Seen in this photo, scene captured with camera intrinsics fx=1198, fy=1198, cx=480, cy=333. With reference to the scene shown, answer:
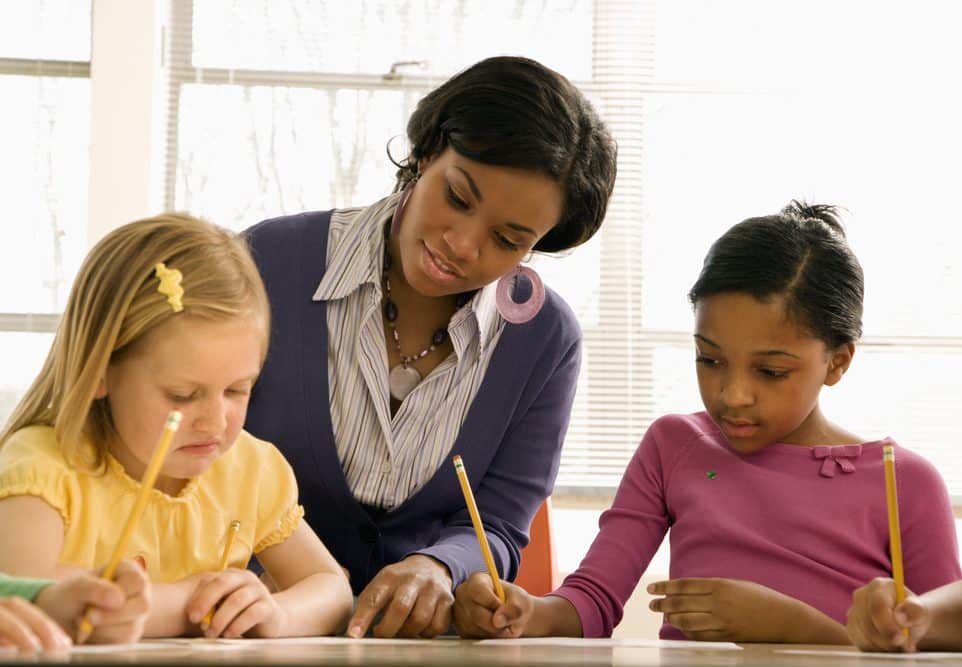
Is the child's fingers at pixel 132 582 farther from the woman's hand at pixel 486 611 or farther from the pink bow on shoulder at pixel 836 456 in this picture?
the pink bow on shoulder at pixel 836 456

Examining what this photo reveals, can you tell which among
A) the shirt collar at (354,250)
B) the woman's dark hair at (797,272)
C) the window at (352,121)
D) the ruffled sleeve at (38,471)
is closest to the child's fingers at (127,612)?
the ruffled sleeve at (38,471)

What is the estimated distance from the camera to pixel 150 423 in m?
1.18

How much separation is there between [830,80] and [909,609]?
2.39 m

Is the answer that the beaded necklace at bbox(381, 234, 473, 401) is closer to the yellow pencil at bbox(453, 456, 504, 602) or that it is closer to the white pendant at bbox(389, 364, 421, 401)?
the white pendant at bbox(389, 364, 421, 401)

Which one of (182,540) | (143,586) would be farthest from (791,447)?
(143,586)

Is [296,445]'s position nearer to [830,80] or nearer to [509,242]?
[509,242]

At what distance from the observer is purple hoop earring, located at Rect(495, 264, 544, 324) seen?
5.41 feet

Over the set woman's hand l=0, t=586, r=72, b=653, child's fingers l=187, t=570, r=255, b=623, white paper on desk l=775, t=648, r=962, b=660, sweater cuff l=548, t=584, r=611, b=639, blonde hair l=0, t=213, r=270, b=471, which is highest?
blonde hair l=0, t=213, r=270, b=471

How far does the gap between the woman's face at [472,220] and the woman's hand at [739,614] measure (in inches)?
17.8

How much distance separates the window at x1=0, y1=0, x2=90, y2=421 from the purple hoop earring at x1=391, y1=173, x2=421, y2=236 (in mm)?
1744

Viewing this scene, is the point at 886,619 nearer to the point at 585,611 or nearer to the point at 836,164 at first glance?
the point at 585,611

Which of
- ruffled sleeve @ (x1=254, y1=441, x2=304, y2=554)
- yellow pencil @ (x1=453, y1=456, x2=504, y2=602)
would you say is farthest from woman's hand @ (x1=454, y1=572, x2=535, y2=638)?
ruffled sleeve @ (x1=254, y1=441, x2=304, y2=554)

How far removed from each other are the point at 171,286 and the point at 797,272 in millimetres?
817

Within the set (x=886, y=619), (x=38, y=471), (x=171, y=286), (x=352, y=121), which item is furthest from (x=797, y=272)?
(x=352, y=121)
